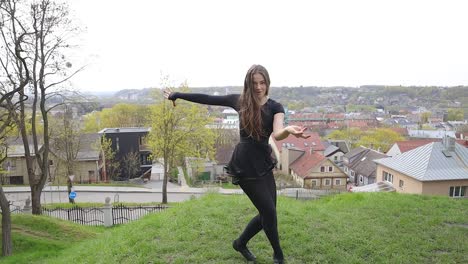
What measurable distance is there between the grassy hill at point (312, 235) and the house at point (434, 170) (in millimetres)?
13179

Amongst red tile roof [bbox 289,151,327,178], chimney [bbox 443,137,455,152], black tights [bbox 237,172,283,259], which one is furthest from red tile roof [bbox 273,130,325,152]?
black tights [bbox 237,172,283,259]

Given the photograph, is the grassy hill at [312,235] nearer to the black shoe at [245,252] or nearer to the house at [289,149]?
the black shoe at [245,252]

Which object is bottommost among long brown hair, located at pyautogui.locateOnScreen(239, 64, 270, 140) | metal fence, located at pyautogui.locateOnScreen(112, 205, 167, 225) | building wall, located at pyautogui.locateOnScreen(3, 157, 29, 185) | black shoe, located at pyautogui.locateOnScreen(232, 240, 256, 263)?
building wall, located at pyautogui.locateOnScreen(3, 157, 29, 185)

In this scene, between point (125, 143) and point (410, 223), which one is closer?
point (410, 223)

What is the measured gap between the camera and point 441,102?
474ft

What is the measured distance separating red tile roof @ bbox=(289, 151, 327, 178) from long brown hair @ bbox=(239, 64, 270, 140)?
32539 mm

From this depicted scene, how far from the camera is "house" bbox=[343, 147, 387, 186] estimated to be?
1529 inches

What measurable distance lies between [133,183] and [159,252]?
29936 mm

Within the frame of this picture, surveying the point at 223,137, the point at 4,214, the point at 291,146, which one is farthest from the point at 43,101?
the point at 223,137

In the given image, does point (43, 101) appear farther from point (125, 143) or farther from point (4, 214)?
point (125, 143)

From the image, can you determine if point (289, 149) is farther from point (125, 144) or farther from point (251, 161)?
point (251, 161)

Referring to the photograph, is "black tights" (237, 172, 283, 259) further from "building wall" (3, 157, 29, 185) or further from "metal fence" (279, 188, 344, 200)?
"building wall" (3, 157, 29, 185)

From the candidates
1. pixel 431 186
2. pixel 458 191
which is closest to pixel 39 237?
pixel 431 186

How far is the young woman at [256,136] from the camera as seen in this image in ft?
12.2
